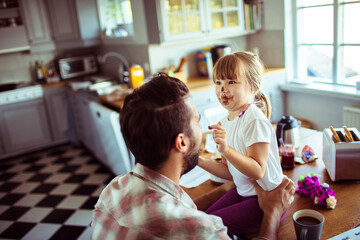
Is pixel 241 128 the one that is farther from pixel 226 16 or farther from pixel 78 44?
pixel 78 44

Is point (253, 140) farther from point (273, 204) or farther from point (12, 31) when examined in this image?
point (12, 31)

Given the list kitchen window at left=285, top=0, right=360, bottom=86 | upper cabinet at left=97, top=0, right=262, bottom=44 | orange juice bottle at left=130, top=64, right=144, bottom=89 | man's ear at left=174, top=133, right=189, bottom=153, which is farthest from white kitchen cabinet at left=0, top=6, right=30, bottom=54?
man's ear at left=174, top=133, right=189, bottom=153

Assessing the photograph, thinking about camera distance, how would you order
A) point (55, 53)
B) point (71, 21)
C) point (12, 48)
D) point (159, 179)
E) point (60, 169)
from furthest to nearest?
1. point (55, 53)
2. point (71, 21)
3. point (12, 48)
4. point (60, 169)
5. point (159, 179)

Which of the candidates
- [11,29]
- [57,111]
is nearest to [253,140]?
[57,111]

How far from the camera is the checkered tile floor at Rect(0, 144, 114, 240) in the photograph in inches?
101

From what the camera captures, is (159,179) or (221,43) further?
(221,43)

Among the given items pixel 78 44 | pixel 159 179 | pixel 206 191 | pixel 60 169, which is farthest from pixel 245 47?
pixel 159 179

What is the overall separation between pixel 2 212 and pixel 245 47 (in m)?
3.22

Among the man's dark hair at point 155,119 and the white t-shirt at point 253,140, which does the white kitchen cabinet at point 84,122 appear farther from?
the man's dark hair at point 155,119

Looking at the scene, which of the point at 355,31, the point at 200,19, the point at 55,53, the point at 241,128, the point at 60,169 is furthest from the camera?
the point at 55,53

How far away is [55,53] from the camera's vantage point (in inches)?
182

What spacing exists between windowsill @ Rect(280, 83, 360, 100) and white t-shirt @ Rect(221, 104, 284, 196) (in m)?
1.91

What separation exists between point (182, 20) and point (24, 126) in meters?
2.52

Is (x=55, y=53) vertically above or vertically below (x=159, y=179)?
above
